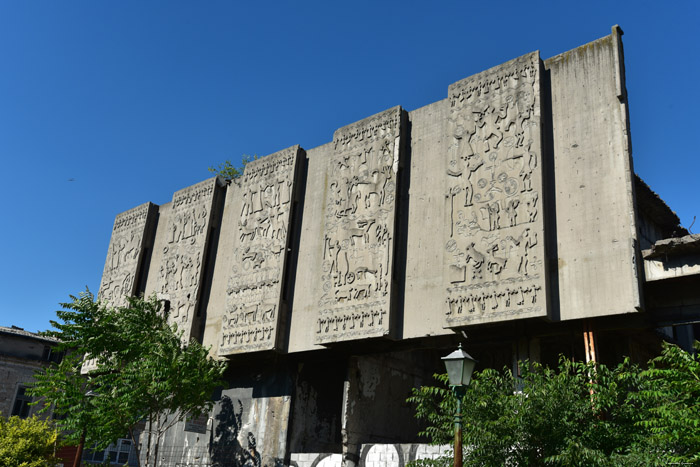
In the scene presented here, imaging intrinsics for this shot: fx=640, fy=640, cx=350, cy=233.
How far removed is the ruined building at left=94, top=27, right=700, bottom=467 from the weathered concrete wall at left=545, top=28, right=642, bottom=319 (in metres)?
0.04

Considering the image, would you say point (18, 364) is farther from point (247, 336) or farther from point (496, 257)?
point (496, 257)

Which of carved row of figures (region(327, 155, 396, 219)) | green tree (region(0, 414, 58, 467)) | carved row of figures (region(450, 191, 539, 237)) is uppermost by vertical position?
carved row of figures (region(327, 155, 396, 219))

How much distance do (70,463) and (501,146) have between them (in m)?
27.0

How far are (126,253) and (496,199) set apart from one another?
18.5 metres

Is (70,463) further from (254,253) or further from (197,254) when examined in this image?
(254,253)

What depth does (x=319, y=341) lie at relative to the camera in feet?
63.0

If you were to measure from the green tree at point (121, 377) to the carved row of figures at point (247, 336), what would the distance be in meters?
1.51

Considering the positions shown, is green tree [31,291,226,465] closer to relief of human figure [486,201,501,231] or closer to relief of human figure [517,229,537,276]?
relief of human figure [486,201,501,231]

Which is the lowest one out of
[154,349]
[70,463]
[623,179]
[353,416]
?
[70,463]

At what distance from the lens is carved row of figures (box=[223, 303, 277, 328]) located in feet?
69.0

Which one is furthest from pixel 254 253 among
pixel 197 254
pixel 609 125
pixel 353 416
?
pixel 609 125

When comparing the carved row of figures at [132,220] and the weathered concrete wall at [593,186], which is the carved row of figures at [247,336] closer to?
the carved row of figures at [132,220]

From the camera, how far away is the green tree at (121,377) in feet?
60.4

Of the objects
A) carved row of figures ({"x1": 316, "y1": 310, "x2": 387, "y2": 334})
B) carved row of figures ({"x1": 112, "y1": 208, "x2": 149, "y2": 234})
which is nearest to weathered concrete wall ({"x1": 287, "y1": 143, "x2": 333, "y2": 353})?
carved row of figures ({"x1": 316, "y1": 310, "x2": 387, "y2": 334})
